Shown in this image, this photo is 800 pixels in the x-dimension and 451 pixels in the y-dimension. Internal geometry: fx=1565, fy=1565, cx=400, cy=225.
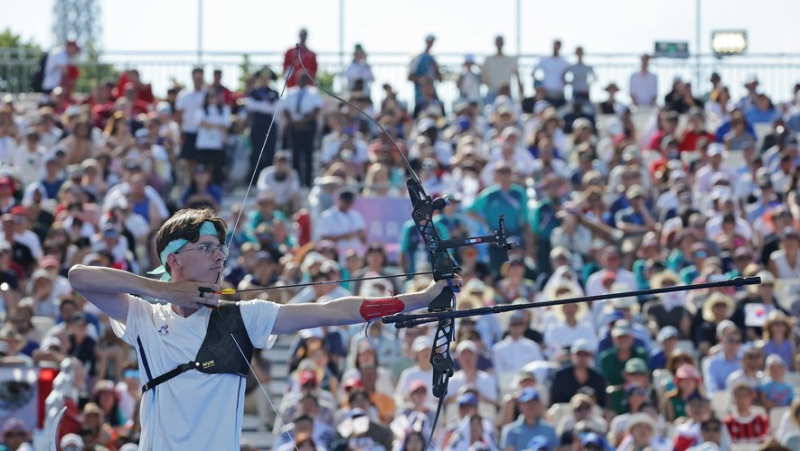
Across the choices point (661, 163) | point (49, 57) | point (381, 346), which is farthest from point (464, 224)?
point (49, 57)

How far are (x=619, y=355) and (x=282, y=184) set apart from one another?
6114mm

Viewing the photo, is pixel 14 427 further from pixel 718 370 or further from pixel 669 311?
pixel 669 311

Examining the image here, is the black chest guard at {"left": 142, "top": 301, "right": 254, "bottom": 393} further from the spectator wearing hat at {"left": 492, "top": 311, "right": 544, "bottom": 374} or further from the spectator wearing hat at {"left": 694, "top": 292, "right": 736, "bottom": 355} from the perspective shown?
the spectator wearing hat at {"left": 694, "top": 292, "right": 736, "bottom": 355}

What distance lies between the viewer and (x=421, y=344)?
45.6 ft

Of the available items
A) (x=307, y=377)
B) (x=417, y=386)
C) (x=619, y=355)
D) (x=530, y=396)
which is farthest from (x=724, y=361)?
(x=307, y=377)

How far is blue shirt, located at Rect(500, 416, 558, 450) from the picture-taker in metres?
12.9

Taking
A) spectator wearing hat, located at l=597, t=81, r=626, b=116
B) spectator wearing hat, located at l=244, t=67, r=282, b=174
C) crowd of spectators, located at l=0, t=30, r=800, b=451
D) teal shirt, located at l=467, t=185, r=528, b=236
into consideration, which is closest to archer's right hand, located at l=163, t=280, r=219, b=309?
crowd of spectators, located at l=0, t=30, r=800, b=451

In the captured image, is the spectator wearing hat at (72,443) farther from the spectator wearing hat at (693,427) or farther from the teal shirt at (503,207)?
the teal shirt at (503,207)

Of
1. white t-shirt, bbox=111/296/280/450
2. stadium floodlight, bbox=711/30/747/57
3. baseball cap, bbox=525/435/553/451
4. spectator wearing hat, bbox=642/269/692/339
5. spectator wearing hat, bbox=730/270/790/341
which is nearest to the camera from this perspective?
white t-shirt, bbox=111/296/280/450

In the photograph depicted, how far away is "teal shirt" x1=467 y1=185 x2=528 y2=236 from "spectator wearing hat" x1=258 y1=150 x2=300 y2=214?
2.70 metres

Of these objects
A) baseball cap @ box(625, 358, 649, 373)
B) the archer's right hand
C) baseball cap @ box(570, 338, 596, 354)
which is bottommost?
baseball cap @ box(625, 358, 649, 373)

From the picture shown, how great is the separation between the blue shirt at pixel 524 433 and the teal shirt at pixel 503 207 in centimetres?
440

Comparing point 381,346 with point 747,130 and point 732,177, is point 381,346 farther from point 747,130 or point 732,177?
point 747,130

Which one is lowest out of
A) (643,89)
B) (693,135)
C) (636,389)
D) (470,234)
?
(636,389)
